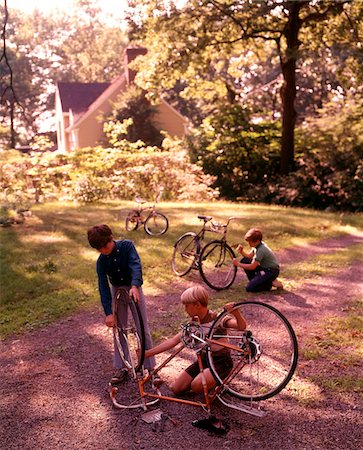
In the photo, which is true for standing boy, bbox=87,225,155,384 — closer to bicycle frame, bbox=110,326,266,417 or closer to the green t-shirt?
bicycle frame, bbox=110,326,266,417

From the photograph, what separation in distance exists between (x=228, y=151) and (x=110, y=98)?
19149 mm

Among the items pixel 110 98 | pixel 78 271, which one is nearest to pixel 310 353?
pixel 78 271

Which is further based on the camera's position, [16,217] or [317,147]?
[317,147]

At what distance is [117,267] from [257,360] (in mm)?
1607

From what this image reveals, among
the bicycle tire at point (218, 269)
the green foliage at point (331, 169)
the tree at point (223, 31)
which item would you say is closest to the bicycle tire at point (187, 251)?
the bicycle tire at point (218, 269)

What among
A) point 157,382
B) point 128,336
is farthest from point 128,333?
point 157,382

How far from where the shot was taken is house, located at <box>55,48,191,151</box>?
41.3 metres

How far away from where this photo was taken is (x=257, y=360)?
505cm

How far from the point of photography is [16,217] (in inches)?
607

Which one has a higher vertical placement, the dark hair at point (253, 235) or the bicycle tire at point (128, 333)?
the dark hair at point (253, 235)

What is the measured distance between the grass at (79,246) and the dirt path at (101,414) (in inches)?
59.1

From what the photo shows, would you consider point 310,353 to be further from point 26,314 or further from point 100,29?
point 100,29

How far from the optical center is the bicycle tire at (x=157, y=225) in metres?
14.1

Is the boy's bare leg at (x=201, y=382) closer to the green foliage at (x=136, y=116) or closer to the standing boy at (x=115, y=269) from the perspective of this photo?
the standing boy at (x=115, y=269)
